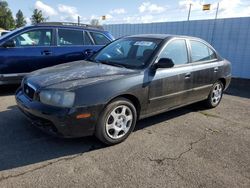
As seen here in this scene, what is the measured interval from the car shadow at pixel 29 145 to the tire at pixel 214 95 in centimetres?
197

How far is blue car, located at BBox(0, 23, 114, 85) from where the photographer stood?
587 centimetres

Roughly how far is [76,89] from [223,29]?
26.3 ft

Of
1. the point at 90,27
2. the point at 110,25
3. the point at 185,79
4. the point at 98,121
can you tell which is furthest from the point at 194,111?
the point at 110,25

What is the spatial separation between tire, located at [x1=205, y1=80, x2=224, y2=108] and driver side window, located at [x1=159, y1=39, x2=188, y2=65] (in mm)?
1286

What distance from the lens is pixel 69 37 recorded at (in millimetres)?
6734

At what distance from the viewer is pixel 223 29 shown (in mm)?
9602

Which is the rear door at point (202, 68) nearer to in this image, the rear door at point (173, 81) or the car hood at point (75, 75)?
the rear door at point (173, 81)

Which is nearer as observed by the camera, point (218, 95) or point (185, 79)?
point (185, 79)

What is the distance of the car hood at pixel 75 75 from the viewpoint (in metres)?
3.41

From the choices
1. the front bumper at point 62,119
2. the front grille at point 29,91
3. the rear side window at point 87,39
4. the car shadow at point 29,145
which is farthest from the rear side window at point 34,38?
the front bumper at point 62,119

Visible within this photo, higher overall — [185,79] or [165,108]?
[185,79]

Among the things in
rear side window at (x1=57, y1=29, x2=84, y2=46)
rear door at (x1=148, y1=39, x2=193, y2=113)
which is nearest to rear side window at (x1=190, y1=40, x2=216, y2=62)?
rear door at (x1=148, y1=39, x2=193, y2=113)

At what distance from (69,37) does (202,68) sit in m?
3.57

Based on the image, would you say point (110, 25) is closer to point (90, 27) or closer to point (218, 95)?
point (90, 27)
